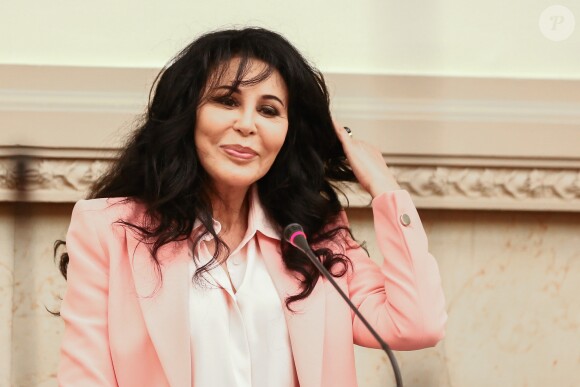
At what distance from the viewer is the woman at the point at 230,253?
1.95 meters

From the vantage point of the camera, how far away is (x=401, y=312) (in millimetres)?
2064

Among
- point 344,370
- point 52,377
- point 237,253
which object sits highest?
point 237,253

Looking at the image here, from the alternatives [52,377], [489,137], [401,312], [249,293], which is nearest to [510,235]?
[489,137]

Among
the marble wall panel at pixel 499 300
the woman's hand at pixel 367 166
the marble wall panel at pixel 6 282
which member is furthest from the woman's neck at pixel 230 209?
the marble wall panel at pixel 6 282

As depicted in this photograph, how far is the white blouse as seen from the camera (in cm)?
198

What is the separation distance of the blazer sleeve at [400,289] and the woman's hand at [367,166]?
39mm

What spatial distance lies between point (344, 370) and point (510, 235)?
0.84m

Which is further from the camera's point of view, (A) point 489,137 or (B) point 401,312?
(A) point 489,137

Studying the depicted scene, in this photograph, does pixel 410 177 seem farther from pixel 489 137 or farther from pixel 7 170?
pixel 7 170

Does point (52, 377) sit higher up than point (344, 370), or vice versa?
point (344, 370)

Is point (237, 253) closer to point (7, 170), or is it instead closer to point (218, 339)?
point (218, 339)

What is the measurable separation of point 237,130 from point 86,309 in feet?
1.40

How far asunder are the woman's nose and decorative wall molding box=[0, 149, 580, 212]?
1.94 ft

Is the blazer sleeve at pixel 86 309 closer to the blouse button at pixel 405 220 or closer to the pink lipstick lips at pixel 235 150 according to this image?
the pink lipstick lips at pixel 235 150
